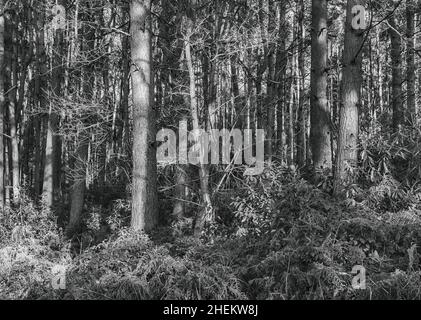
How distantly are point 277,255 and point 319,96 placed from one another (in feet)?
16.4

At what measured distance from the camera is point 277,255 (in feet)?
19.2

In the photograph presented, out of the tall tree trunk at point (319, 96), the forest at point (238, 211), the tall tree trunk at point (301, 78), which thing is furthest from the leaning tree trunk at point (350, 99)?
the tall tree trunk at point (301, 78)

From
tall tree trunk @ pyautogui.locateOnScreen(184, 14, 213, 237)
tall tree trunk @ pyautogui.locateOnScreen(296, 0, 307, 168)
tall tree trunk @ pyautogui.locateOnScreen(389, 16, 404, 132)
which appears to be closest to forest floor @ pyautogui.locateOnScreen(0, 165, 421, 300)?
tall tree trunk @ pyautogui.locateOnScreen(184, 14, 213, 237)

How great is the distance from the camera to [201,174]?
8.95 m

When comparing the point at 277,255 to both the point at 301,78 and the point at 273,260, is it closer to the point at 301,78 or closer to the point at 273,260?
the point at 273,260

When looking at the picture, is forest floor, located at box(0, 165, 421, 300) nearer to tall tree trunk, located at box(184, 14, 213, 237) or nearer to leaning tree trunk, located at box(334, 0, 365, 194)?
leaning tree trunk, located at box(334, 0, 365, 194)

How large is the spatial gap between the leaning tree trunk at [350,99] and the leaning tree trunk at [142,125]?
355 centimetres

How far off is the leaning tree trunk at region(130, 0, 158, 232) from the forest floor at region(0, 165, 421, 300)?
0.91m

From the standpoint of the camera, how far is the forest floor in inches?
217

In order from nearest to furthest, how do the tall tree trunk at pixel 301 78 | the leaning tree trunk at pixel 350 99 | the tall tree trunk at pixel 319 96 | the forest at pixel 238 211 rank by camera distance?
the forest at pixel 238 211 < the leaning tree trunk at pixel 350 99 < the tall tree trunk at pixel 319 96 < the tall tree trunk at pixel 301 78

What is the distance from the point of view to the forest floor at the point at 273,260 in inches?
217

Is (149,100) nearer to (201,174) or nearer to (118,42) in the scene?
(201,174)

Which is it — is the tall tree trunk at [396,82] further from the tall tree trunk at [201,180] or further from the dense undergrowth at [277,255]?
the tall tree trunk at [201,180]

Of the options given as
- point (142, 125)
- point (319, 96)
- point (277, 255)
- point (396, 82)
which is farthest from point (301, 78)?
point (277, 255)
